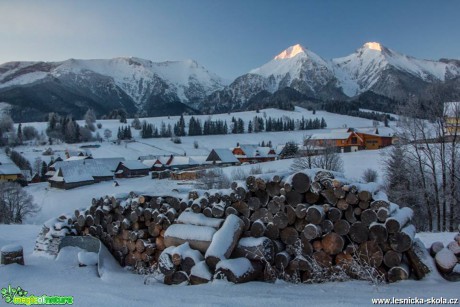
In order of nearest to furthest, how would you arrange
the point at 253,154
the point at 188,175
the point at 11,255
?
1. the point at 11,255
2. the point at 188,175
3. the point at 253,154

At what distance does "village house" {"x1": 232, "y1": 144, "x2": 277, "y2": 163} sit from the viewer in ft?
329

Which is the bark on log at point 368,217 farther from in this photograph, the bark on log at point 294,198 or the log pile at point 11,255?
the log pile at point 11,255

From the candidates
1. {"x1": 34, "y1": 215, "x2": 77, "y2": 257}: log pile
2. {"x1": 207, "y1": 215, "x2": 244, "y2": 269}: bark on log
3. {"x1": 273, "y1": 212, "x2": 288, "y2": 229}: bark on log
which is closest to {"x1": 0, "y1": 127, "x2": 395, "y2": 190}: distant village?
{"x1": 34, "y1": 215, "x2": 77, "y2": 257}: log pile

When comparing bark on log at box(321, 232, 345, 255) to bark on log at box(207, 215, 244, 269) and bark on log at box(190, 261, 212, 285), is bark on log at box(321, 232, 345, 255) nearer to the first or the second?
bark on log at box(207, 215, 244, 269)

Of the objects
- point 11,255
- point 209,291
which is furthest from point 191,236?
point 11,255

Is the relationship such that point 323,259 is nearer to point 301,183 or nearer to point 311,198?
point 311,198

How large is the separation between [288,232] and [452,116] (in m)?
18.7

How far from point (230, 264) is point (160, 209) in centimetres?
344

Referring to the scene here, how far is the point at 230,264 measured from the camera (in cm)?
756

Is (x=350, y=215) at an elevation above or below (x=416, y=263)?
above

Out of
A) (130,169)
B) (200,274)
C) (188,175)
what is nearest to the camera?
(200,274)

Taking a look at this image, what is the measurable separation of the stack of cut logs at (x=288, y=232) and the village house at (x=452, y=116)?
16.5 m

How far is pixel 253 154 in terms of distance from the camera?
4026 inches

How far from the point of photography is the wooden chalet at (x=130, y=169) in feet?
283
